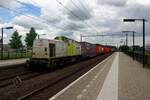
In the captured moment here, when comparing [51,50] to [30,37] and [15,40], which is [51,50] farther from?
[30,37]

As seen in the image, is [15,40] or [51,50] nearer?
[51,50]

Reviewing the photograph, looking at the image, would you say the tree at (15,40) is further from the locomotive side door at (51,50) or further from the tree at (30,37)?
the locomotive side door at (51,50)

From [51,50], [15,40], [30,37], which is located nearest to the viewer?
[51,50]

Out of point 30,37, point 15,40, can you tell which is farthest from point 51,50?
point 30,37

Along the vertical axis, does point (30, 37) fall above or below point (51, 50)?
above

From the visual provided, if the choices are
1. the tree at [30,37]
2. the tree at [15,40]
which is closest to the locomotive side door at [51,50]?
the tree at [15,40]

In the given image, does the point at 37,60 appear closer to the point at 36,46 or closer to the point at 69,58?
the point at 36,46

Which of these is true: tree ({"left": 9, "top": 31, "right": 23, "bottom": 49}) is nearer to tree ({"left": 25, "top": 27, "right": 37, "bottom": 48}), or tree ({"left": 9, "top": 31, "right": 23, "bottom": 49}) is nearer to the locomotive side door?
tree ({"left": 25, "top": 27, "right": 37, "bottom": 48})

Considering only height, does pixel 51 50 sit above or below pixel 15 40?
below

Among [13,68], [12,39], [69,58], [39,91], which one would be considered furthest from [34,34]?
[39,91]

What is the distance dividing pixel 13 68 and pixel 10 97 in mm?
13664

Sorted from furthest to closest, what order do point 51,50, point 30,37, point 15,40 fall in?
point 30,37
point 15,40
point 51,50

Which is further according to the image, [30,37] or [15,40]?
[30,37]

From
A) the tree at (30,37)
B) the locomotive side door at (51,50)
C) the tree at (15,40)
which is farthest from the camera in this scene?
the tree at (30,37)
